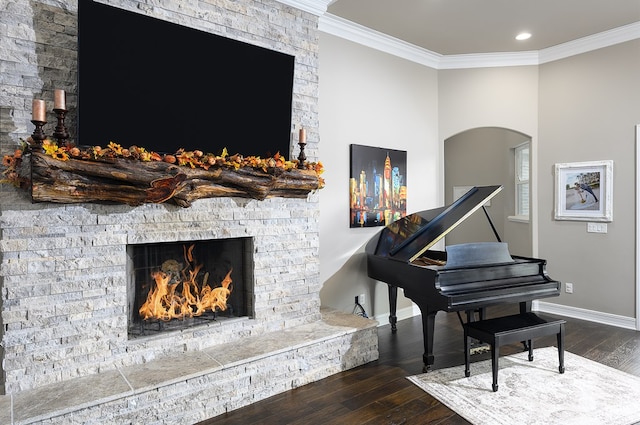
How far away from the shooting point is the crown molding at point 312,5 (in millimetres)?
3695

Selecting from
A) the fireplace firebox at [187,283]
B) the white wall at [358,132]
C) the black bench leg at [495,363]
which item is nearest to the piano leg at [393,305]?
the white wall at [358,132]

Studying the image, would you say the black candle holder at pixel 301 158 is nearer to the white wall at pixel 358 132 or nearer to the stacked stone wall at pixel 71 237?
the stacked stone wall at pixel 71 237

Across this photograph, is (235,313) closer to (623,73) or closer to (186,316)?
(186,316)

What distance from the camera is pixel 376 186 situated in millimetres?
Answer: 4809

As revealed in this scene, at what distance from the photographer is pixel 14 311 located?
2494 mm

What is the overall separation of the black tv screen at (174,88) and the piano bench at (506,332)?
6.83 ft

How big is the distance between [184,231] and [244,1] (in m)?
1.89

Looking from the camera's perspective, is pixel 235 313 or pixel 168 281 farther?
pixel 235 313

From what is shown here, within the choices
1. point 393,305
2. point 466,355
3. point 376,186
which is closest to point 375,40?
point 376,186

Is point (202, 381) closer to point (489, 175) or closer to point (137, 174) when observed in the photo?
point (137, 174)

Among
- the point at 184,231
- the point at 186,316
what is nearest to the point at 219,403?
the point at 186,316

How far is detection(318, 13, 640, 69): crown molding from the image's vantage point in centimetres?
447

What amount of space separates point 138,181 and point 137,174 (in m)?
0.04

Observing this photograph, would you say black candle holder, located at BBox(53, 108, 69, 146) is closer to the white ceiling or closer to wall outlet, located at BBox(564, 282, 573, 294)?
the white ceiling
